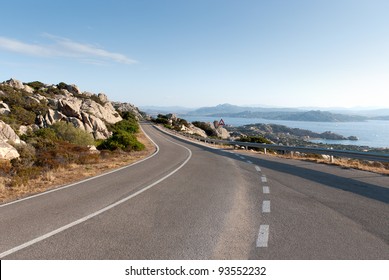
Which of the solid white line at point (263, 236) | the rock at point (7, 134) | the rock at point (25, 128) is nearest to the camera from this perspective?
the solid white line at point (263, 236)

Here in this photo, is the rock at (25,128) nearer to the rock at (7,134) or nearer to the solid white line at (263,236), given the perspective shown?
the rock at (7,134)

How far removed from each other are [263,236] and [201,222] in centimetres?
130

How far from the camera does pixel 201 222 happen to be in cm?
561

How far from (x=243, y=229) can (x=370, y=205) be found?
3573mm

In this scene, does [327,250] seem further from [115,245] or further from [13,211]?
[13,211]

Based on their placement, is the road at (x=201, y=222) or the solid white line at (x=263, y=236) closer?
the road at (x=201, y=222)

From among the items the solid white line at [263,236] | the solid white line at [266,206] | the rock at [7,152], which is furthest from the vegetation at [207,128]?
the solid white line at [263,236]

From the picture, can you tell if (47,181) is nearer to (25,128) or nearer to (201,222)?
(201,222)

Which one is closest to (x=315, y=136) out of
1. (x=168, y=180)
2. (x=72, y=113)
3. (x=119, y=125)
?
(x=119, y=125)

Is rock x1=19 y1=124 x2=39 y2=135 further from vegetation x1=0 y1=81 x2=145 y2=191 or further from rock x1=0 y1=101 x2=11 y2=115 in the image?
rock x1=0 y1=101 x2=11 y2=115

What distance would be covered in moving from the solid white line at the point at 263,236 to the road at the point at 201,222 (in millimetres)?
16

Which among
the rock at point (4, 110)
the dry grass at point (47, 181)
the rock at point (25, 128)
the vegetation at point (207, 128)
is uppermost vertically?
the rock at point (4, 110)

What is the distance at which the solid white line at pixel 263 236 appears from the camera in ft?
14.7

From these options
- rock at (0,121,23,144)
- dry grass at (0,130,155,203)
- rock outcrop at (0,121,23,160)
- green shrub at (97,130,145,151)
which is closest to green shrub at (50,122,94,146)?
rock at (0,121,23,144)
